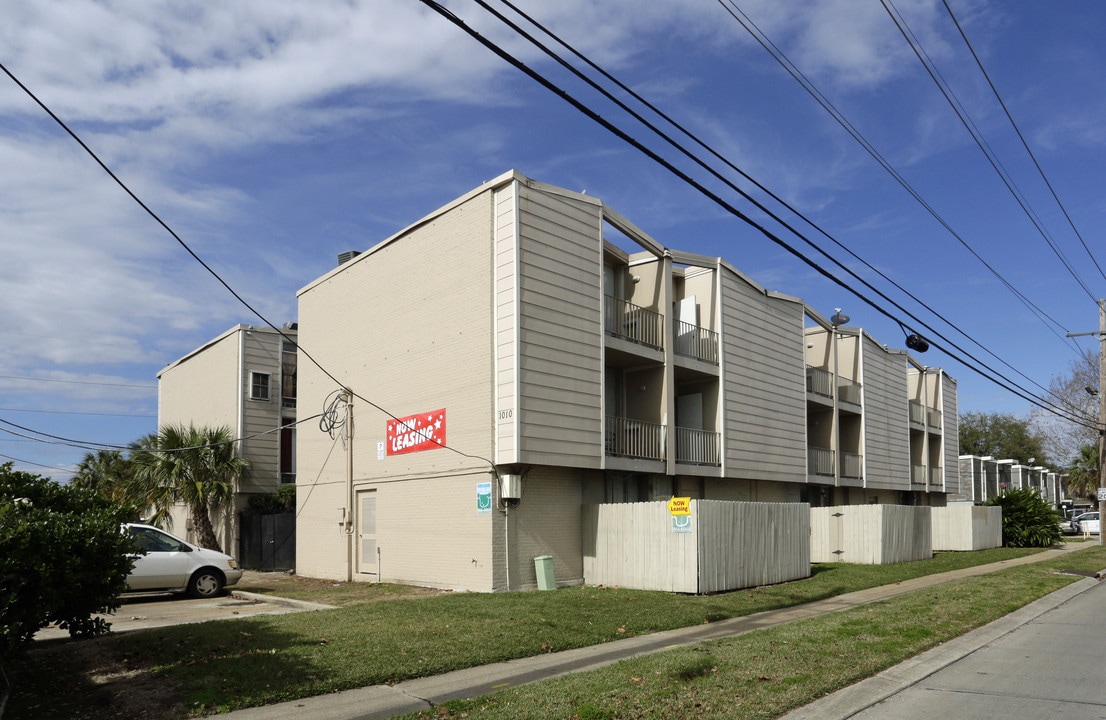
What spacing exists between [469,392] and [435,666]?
880 cm

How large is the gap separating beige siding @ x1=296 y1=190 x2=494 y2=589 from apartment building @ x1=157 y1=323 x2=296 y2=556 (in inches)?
182

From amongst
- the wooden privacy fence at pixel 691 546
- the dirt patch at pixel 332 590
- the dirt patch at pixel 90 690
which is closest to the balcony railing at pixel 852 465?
the wooden privacy fence at pixel 691 546

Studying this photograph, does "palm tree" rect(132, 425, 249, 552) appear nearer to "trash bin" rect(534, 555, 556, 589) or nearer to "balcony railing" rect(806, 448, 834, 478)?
"trash bin" rect(534, 555, 556, 589)

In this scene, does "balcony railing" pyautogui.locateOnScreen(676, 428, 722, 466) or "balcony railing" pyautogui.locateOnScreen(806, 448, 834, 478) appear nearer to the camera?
"balcony railing" pyautogui.locateOnScreen(676, 428, 722, 466)

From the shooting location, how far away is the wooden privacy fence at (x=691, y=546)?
17.2 meters

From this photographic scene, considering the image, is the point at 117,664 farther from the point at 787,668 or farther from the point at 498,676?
the point at 787,668

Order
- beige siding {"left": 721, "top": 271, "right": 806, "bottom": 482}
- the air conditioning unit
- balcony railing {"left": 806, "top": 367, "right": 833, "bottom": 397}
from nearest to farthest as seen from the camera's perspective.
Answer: the air conditioning unit
beige siding {"left": 721, "top": 271, "right": 806, "bottom": 482}
balcony railing {"left": 806, "top": 367, "right": 833, "bottom": 397}

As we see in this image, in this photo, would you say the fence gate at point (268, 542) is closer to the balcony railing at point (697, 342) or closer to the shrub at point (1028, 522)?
the balcony railing at point (697, 342)

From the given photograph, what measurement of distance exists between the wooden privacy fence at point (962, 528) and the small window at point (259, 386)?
24.9 meters

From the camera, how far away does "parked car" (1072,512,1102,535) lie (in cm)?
5209

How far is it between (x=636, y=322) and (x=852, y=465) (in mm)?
15023

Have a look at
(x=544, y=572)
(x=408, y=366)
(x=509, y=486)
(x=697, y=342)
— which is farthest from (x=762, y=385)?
(x=509, y=486)

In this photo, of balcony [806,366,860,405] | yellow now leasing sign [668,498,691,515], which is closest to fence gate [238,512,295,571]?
yellow now leasing sign [668,498,691,515]

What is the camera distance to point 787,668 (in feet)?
31.4
